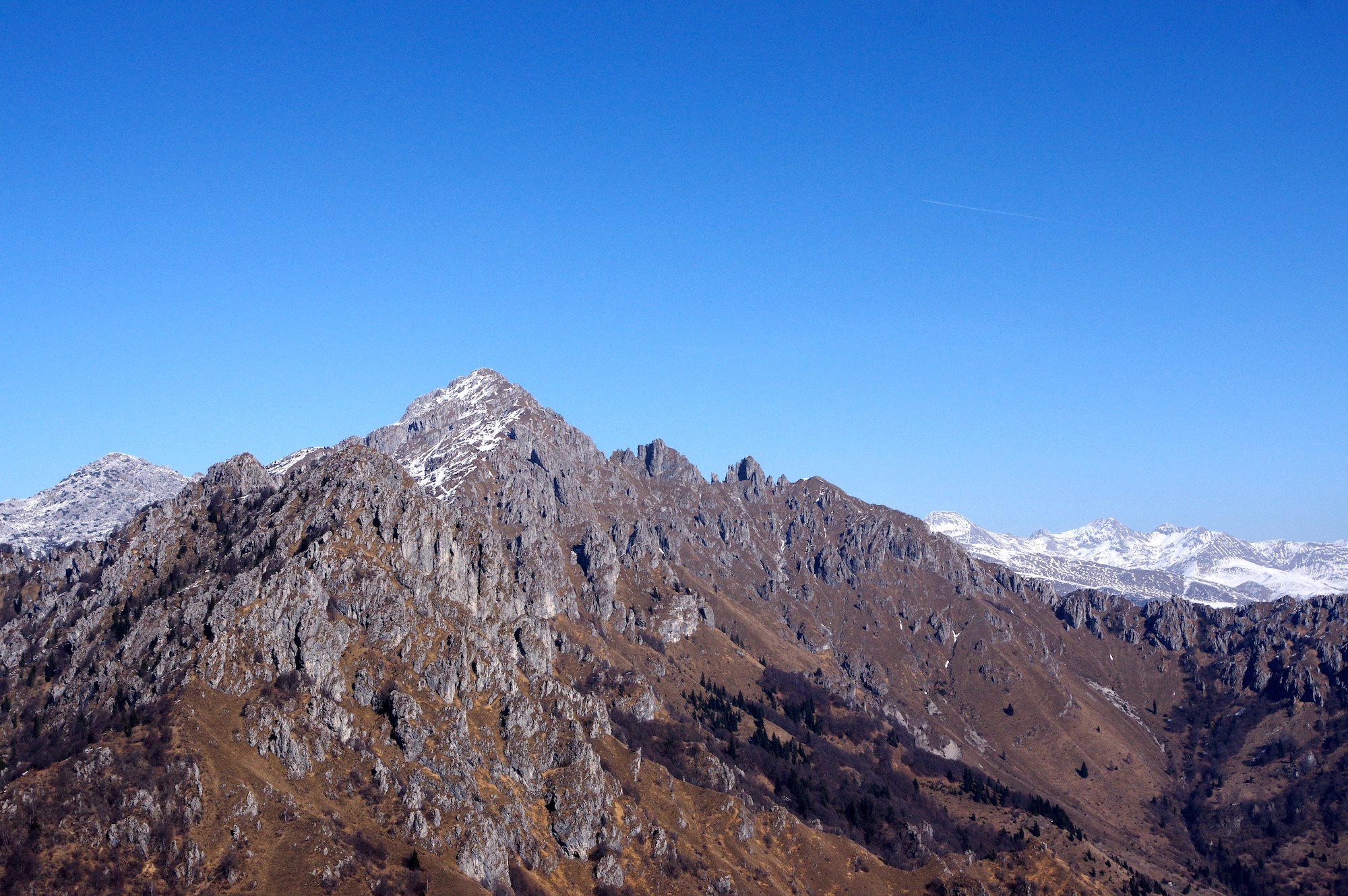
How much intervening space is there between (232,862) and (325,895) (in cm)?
1897

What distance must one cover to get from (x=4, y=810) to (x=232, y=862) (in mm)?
41411

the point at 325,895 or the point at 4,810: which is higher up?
the point at 4,810

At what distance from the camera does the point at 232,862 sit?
198 metres

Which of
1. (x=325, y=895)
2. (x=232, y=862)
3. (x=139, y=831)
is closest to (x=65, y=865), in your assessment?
(x=139, y=831)

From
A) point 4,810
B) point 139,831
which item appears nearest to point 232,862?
point 139,831

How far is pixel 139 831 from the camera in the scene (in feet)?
640

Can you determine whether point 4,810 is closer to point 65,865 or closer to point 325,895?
point 65,865

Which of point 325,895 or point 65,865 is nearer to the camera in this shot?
point 65,865

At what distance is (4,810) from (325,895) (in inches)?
2368

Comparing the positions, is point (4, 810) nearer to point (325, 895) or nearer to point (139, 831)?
point (139, 831)

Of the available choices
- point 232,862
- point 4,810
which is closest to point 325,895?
point 232,862

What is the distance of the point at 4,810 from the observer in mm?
188625

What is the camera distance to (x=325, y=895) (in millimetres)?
198500

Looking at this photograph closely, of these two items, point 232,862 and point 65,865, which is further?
point 232,862
